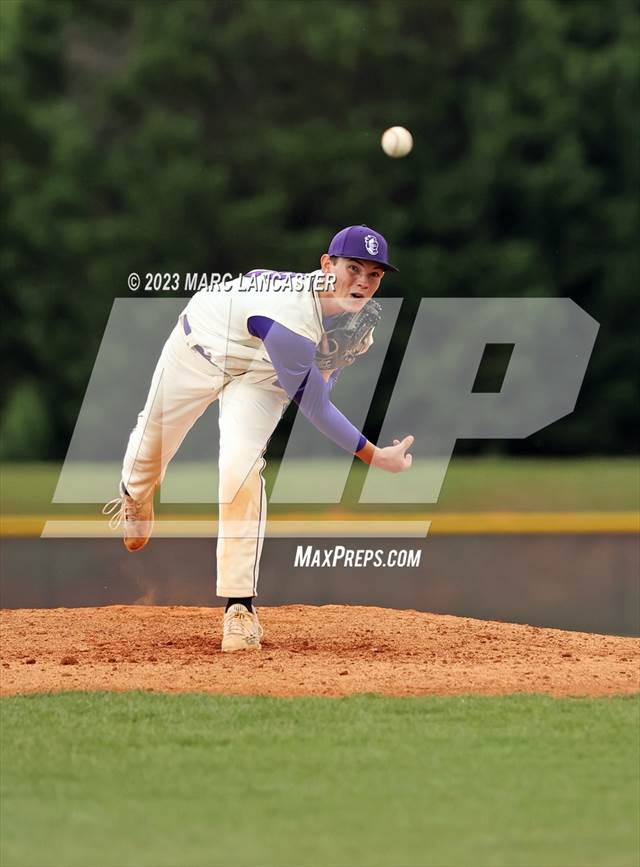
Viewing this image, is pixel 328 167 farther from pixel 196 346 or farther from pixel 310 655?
pixel 310 655

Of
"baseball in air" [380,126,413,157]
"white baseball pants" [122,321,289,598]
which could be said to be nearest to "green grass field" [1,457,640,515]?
"baseball in air" [380,126,413,157]

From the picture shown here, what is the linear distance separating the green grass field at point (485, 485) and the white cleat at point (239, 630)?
457 centimetres

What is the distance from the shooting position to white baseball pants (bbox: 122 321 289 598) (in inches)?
223

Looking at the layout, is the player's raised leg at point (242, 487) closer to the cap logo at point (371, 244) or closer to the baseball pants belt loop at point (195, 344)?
the baseball pants belt loop at point (195, 344)

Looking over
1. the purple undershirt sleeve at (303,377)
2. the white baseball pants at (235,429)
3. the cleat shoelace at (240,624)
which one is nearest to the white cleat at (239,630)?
the cleat shoelace at (240,624)

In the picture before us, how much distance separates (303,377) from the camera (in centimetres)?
547

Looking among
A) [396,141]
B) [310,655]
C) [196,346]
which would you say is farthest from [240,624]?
[396,141]

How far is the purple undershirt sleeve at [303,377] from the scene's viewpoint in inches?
215

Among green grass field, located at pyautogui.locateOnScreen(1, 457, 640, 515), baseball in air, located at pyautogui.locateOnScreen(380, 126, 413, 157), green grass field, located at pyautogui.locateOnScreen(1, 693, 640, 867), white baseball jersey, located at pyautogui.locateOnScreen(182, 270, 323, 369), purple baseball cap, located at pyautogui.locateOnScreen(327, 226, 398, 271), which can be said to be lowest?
green grass field, located at pyautogui.locateOnScreen(1, 693, 640, 867)

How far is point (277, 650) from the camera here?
19.5 feet

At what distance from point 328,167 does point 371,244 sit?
54.0 feet

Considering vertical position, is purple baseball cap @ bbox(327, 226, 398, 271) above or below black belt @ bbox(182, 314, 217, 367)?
above

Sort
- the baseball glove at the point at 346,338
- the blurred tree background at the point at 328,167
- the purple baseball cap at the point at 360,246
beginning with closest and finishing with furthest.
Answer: the purple baseball cap at the point at 360,246 < the baseball glove at the point at 346,338 < the blurred tree background at the point at 328,167

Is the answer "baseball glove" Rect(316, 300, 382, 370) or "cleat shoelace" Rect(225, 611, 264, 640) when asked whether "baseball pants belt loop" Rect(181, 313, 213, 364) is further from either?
"cleat shoelace" Rect(225, 611, 264, 640)
